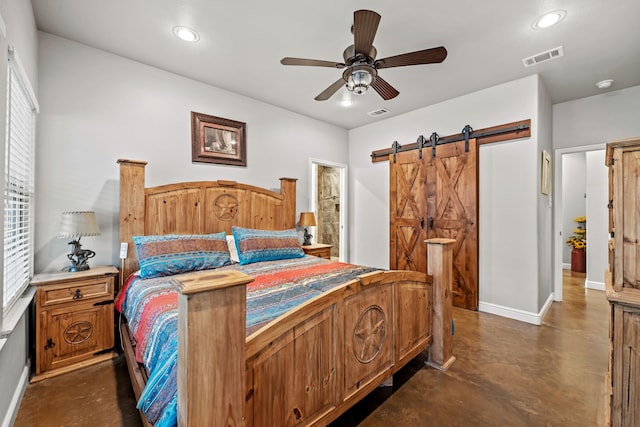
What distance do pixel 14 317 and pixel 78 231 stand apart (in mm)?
782

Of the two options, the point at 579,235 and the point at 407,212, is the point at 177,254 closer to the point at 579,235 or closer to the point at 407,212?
the point at 407,212

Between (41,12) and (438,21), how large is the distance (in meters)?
3.24

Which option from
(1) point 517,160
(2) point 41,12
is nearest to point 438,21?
(1) point 517,160

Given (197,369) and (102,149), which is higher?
(102,149)

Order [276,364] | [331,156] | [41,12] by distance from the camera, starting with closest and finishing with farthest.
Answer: [276,364]
[41,12]
[331,156]

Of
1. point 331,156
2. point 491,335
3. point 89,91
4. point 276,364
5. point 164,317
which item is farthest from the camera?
point 331,156

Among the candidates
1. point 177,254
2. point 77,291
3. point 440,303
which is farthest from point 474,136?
point 77,291

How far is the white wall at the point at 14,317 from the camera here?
1.49 metres

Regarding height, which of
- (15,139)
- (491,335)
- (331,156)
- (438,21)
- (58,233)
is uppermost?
(438,21)

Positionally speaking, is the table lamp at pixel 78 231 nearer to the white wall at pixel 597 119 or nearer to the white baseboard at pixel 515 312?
the white baseboard at pixel 515 312

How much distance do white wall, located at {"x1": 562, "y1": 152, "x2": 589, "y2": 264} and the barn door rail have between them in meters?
Result: 3.79

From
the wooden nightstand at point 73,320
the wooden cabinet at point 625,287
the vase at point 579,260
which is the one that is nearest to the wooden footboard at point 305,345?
the wooden cabinet at point 625,287

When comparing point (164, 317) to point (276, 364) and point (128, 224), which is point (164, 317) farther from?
point (128, 224)

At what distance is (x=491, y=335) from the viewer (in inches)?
115
